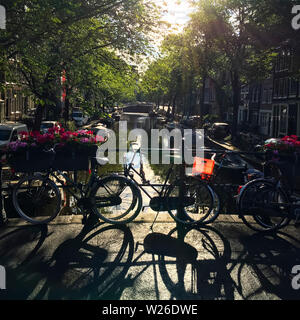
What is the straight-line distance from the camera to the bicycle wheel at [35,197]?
5477 mm

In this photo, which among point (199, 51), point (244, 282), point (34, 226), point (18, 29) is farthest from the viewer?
point (199, 51)

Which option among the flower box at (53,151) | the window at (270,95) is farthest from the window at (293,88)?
the flower box at (53,151)

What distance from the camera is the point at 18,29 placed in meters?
8.15

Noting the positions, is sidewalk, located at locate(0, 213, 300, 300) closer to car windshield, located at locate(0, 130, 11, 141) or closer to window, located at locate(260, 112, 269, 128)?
car windshield, located at locate(0, 130, 11, 141)

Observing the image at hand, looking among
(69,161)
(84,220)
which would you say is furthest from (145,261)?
(69,161)

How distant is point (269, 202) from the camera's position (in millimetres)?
5449

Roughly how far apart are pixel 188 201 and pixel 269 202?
1.16 m

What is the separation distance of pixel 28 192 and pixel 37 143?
0.76 meters

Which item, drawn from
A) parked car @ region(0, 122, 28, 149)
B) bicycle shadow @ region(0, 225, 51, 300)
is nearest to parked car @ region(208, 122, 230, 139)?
parked car @ region(0, 122, 28, 149)

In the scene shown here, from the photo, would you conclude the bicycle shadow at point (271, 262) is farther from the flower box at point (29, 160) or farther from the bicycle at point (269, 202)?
the flower box at point (29, 160)

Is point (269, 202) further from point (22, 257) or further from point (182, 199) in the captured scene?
point (22, 257)
